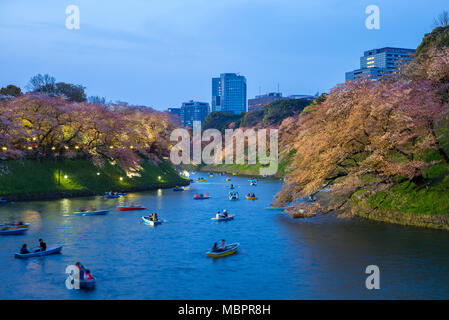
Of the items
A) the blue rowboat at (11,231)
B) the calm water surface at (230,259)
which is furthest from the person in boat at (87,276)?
the blue rowboat at (11,231)

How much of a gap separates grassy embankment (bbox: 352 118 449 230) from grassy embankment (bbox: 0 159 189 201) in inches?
1650

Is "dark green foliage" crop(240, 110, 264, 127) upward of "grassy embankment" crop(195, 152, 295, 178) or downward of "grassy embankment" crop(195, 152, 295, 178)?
upward

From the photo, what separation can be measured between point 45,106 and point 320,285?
187 ft

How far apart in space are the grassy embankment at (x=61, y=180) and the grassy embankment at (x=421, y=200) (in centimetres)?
4191

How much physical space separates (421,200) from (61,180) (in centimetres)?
4931

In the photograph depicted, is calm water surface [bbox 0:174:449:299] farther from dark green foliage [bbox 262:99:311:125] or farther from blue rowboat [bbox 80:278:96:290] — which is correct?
dark green foliage [bbox 262:99:311:125]

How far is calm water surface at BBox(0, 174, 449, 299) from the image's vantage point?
2383 cm

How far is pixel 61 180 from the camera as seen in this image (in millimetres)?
65125

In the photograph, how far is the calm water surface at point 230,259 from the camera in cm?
2383

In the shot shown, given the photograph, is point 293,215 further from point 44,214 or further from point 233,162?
point 233,162

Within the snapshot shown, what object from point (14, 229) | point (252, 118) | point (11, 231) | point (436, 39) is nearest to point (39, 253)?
point (11, 231)

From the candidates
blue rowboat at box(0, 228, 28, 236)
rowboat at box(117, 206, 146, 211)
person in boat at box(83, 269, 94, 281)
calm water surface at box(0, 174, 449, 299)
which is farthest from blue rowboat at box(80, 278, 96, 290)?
rowboat at box(117, 206, 146, 211)

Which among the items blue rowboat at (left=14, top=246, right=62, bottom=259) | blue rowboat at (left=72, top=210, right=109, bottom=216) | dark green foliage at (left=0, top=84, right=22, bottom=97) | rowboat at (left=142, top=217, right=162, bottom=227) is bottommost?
blue rowboat at (left=14, top=246, right=62, bottom=259)
